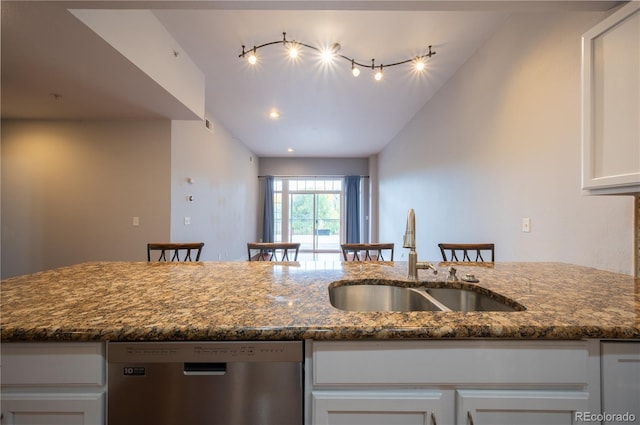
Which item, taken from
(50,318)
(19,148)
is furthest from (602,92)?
(19,148)

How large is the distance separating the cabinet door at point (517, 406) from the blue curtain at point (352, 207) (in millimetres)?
6691

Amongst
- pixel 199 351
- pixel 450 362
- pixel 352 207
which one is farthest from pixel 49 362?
pixel 352 207

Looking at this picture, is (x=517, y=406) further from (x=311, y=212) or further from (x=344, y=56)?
(x=311, y=212)

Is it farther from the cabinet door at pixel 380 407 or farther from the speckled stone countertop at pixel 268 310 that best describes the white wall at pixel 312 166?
the cabinet door at pixel 380 407

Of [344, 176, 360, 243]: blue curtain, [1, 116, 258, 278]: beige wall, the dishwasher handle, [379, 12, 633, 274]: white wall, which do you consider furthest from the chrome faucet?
[344, 176, 360, 243]: blue curtain

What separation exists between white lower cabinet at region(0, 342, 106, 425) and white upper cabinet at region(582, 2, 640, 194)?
1937mm

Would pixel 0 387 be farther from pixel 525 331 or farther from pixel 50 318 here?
pixel 525 331

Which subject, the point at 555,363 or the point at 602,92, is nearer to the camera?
the point at 555,363

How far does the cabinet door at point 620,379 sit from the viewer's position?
0.71 meters

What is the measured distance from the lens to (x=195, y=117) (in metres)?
3.06

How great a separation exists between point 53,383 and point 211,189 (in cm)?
395

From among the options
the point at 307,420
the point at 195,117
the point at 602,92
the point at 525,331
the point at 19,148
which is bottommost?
the point at 307,420

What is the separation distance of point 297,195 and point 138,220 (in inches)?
189

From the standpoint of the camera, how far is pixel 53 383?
0.71 metres
